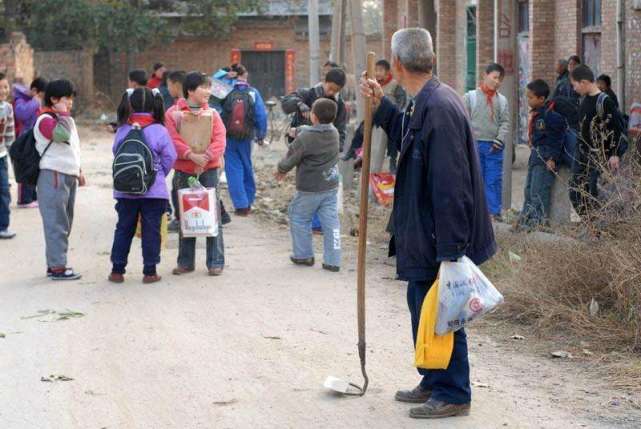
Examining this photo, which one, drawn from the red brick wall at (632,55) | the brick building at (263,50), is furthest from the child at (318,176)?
the brick building at (263,50)

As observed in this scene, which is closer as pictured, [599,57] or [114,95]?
[599,57]

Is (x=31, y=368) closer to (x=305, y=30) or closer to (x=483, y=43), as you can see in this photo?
(x=483, y=43)

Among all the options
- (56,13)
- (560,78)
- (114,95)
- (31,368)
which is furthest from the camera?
(114,95)

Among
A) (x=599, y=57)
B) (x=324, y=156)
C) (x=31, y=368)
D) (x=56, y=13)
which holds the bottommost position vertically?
(x=31, y=368)

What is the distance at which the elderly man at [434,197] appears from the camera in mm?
5656

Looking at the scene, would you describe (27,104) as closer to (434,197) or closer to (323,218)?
(323,218)

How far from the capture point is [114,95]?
145 feet

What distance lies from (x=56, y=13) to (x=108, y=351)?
32.5 metres

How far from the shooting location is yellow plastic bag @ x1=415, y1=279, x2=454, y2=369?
571 centimetres

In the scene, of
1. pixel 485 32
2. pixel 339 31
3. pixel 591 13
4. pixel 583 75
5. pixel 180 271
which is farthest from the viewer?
pixel 485 32

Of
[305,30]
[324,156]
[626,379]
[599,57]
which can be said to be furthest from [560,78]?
[305,30]

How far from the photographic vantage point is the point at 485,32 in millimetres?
23469

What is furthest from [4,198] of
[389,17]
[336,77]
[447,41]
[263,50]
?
[263,50]

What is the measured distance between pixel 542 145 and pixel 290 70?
34.3 metres
